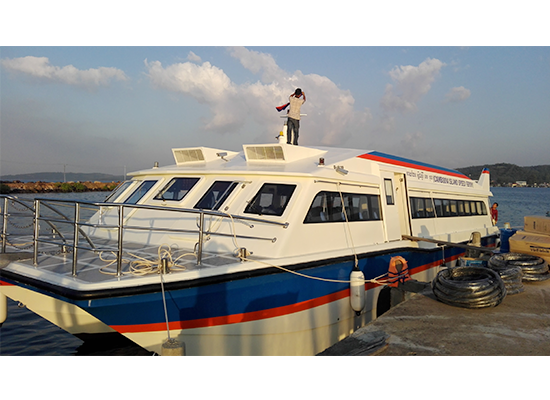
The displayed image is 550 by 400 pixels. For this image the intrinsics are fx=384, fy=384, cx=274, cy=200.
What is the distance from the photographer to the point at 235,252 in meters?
4.82

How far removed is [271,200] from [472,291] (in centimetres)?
291

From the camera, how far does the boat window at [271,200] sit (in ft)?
17.7

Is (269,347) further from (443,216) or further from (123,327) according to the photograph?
(443,216)

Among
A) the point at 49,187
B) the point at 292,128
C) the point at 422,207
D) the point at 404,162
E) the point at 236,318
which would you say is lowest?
the point at 236,318

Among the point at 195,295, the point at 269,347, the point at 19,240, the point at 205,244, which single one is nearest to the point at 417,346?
the point at 269,347

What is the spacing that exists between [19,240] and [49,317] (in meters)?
1.79

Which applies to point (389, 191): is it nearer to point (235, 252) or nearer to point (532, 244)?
point (532, 244)

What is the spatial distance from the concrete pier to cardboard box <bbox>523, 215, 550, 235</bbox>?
244 centimetres

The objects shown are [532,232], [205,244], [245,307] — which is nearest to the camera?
[245,307]

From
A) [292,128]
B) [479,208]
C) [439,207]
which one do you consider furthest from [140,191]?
[479,208]

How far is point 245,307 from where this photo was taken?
14.5 ft

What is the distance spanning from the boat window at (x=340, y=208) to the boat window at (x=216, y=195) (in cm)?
129

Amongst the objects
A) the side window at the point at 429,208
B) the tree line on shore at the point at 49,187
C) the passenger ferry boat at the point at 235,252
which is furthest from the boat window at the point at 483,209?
the tree line on shore at the point at 49,187

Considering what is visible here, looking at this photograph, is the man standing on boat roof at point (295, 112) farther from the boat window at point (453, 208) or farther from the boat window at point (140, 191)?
the boat window at point (453, 208)
